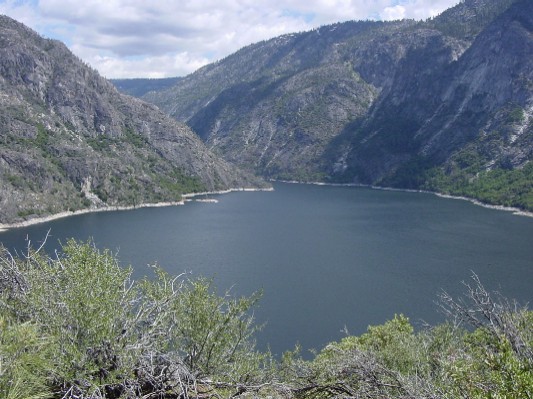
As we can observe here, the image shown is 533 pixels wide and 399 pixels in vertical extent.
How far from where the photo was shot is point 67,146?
156000 mm

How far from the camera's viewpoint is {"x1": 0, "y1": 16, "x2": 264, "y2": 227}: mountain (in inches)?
5266

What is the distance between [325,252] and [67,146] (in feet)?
328

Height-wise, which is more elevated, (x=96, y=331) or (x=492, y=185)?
(x=96, y=331)

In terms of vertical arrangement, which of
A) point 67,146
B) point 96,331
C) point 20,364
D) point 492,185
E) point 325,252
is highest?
point 67,146

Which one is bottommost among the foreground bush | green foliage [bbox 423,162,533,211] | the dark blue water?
the dark blue water

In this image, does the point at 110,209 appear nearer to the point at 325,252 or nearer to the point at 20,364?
the point at 325,252

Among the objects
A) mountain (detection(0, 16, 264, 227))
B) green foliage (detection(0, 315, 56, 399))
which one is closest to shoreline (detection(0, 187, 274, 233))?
mountain (detection(0, 16, 264, 227))

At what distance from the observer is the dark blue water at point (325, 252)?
54.6 meters

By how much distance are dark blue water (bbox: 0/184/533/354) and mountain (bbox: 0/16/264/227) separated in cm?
1315

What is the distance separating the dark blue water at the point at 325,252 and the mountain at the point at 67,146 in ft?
43.1

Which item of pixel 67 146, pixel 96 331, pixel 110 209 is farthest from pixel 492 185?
pixel 96 331

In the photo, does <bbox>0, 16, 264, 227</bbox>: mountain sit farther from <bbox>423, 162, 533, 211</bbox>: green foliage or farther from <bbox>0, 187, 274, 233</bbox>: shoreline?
<bbox>423, 162, 533, 211</bbox>: green foliage

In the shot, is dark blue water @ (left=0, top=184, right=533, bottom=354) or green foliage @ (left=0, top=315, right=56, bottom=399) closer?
green foliage @ (left=0, top=315, right=56, bottom=399)

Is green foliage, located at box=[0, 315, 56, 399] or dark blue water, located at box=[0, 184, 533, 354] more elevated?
green foliage, located at box=[0, 315, 56, 399]
